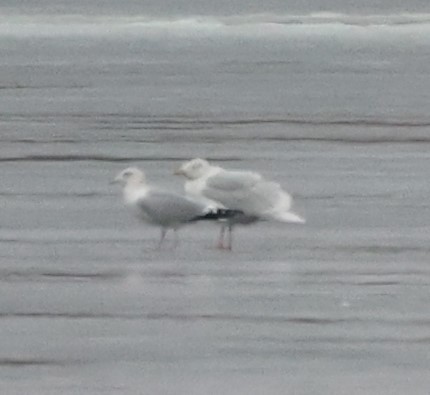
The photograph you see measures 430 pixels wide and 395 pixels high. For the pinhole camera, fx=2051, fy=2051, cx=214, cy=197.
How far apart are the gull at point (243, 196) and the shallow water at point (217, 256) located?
22 cm

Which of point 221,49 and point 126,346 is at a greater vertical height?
point 221,49

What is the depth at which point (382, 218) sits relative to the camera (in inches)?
606

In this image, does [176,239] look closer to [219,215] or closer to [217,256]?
[219,215]

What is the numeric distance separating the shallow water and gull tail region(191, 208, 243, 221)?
239 mm

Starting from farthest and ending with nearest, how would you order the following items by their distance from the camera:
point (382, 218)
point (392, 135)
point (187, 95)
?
point (187, 95) < point (392, 135) < point (382, 218)

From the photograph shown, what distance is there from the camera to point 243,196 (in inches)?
555

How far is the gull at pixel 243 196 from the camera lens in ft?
46.1

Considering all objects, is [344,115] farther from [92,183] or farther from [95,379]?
[95,379]

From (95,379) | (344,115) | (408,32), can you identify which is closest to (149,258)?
(95,379)

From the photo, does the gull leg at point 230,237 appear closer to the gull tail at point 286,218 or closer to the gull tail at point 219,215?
the gull tail at point 219,215

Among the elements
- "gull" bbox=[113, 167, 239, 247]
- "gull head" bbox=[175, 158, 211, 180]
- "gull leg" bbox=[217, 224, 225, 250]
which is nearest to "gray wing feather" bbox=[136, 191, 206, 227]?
"gull" bbox=[113, 167, 239, 247]

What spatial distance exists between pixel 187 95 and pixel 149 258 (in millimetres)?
16913

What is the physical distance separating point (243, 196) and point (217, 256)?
62 cm

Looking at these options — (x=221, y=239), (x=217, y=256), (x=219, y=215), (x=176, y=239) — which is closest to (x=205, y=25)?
(x=176, y=239)
